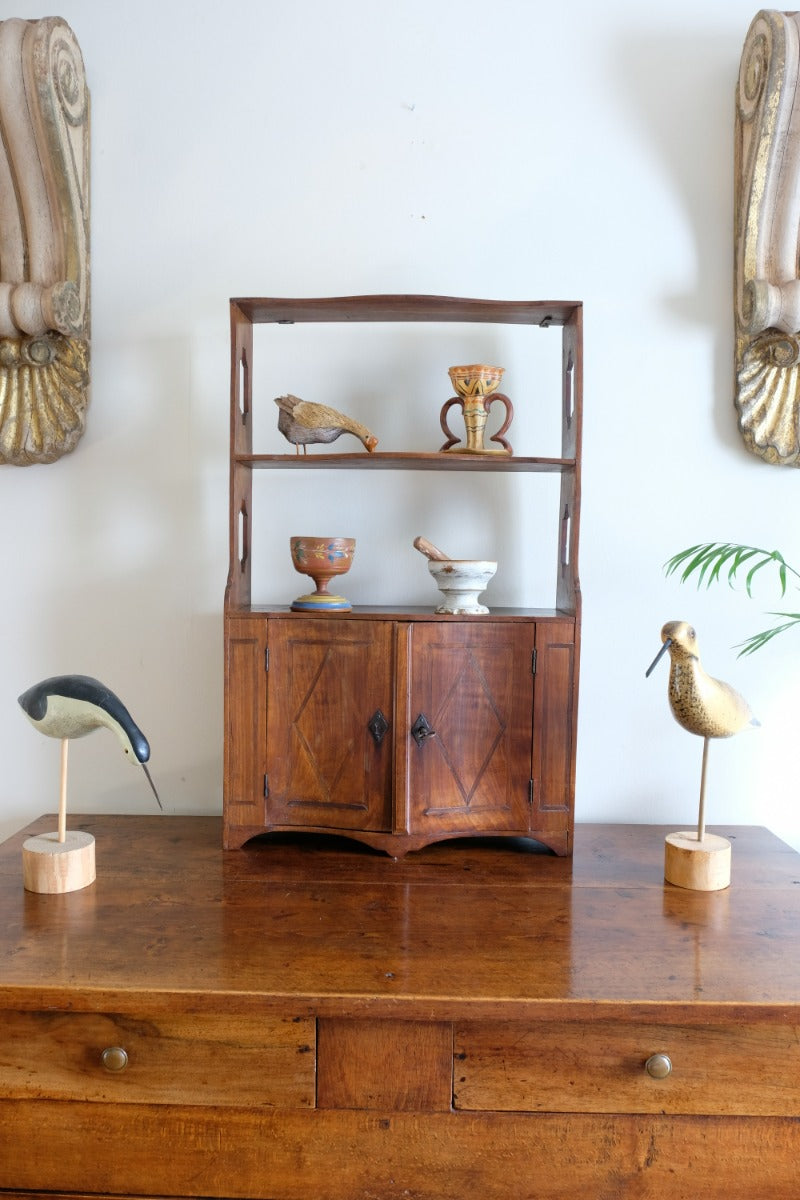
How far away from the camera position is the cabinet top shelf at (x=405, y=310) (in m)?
1.72

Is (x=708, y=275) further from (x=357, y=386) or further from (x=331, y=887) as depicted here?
(x=331, y=887)

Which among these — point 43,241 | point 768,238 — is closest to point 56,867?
point 43,241

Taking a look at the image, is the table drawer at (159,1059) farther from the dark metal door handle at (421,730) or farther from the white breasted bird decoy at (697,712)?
the white breasted bird decoy at (697,712)

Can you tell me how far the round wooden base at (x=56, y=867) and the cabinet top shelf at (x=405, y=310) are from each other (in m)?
1.01

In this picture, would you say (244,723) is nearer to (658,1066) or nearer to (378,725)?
(378,725)

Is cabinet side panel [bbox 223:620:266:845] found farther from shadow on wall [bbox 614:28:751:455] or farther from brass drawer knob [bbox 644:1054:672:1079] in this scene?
shadow on wall [bbox 614:28:751:455]

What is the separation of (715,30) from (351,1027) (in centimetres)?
203

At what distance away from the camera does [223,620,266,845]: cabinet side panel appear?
5.79ft

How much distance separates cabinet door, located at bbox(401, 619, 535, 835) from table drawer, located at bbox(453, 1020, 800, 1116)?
512 mm

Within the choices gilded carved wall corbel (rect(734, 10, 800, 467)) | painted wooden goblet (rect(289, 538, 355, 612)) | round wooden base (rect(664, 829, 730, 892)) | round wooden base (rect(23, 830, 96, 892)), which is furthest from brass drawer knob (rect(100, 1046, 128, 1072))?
gilded carved wall corbel (rect(734, 10, 800, 467))

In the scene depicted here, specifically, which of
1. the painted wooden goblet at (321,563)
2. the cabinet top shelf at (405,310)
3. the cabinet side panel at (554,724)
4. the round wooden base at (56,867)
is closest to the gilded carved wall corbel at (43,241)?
the cabinet top shelf at (405,310)

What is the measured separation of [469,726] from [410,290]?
3.05ft

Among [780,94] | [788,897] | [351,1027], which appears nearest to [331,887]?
[351,1027]

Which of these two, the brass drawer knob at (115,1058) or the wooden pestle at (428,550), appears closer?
the brass drawer knob at (115,1058)
